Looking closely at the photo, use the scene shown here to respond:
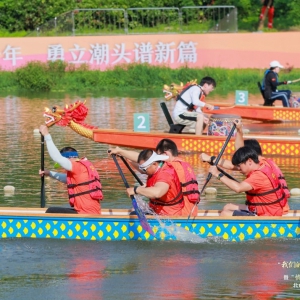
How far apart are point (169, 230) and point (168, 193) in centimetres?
42

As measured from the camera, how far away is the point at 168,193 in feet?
35.0

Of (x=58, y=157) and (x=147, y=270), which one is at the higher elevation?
(x=58, y=157)

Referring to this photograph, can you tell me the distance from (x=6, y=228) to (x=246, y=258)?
2809mm

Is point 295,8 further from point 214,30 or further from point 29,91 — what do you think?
point 29,91

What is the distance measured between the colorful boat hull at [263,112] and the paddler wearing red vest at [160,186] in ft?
38.7

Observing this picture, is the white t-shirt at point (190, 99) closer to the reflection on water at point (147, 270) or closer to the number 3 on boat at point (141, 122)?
the number 3 on boat at point (141, 122)

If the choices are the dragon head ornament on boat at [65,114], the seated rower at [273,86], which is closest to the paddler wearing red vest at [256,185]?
the dragon head ornament on boat at [65,114]

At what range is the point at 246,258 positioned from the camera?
33.7ft

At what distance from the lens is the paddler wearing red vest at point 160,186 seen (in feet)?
33.9

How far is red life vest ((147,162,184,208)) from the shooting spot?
34.4 ft

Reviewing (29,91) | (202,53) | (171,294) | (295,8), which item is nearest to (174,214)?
(171,294)

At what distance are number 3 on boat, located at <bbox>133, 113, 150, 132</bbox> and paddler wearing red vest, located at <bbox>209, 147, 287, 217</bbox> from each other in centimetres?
742

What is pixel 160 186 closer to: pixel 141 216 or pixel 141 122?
pixel 141 216

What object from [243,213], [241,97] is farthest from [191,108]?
[243,213]
